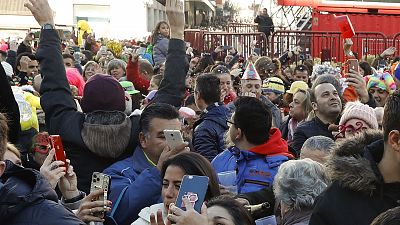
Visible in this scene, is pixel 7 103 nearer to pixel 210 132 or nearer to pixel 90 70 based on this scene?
pixel 210 132

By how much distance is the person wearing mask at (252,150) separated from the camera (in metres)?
5.34

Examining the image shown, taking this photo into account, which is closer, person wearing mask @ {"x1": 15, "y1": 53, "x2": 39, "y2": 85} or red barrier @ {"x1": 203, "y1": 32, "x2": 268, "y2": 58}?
person wearing mask @ {"x1": 15, "y1": 53, "x2": 39, "y2": 85}

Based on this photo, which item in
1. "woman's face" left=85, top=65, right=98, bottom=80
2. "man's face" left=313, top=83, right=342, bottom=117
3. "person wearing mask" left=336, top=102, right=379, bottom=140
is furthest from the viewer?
"woman's face" left=85, top=65, right=98, bottom=80

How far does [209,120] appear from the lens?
724cm

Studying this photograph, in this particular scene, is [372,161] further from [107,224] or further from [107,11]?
[107,11]

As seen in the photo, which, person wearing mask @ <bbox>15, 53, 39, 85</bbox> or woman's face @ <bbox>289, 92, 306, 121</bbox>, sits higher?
person wearing mask @ <bbox>15, 53, 39, 85</bbox>

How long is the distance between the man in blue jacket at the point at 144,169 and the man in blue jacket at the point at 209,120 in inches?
65.6

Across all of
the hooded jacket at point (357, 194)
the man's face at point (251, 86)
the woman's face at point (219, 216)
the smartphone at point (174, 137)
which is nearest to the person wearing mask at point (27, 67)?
the man's face at point (251, 86)

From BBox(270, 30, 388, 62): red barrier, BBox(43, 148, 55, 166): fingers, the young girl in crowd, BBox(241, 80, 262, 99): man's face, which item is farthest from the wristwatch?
BBox(270, 30, 388, 62): red barrier

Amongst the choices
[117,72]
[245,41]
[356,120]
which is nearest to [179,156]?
[356,120]

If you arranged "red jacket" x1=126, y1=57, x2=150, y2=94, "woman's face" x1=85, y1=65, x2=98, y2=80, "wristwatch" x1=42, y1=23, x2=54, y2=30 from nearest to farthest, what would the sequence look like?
"wristwatch" x1=42, y1=23, x2=54, y2=30 → "red jacket" x1=126, y1=57, x2=150, y2=94 → "woman's face" x1=85, y1=65, x2=98, y2=80

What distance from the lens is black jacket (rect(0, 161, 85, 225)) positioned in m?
3.06

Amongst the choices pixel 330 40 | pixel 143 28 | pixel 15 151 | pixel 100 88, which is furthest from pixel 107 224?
pixel 143 28

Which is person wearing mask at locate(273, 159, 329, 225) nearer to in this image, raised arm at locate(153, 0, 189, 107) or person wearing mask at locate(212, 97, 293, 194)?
person wearing mask at locate(212, 97, 293, 194)
